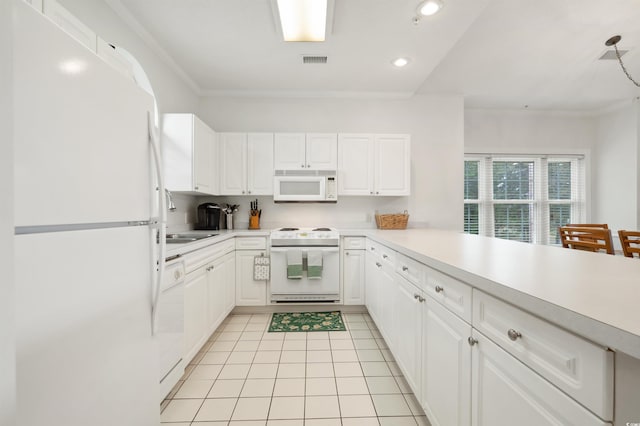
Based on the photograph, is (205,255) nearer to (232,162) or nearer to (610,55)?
(232,162)

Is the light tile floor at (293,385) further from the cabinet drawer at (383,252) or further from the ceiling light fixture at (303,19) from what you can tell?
the ceiling light fixture at (303,19)

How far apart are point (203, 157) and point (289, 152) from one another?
3.26ft

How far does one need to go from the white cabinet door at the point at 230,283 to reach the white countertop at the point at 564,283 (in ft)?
6.63

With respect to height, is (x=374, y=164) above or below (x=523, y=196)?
above

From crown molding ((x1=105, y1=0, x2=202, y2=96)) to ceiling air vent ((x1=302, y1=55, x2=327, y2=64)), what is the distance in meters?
1.36

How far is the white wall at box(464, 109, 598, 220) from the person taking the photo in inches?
172

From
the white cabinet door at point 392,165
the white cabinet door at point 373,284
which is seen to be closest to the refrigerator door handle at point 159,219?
the white cabinet door at point 373,284

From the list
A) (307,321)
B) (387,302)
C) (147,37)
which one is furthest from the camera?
(307,321)

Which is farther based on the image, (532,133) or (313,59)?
(532,133)

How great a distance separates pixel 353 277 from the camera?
308 centimetres

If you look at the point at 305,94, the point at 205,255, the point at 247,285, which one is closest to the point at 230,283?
the point at 247,285

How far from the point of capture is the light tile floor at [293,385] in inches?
60.2

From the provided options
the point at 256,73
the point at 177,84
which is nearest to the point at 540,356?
the point at 256,73

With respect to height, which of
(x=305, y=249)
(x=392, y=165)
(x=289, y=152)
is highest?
(x=289, y=152)
